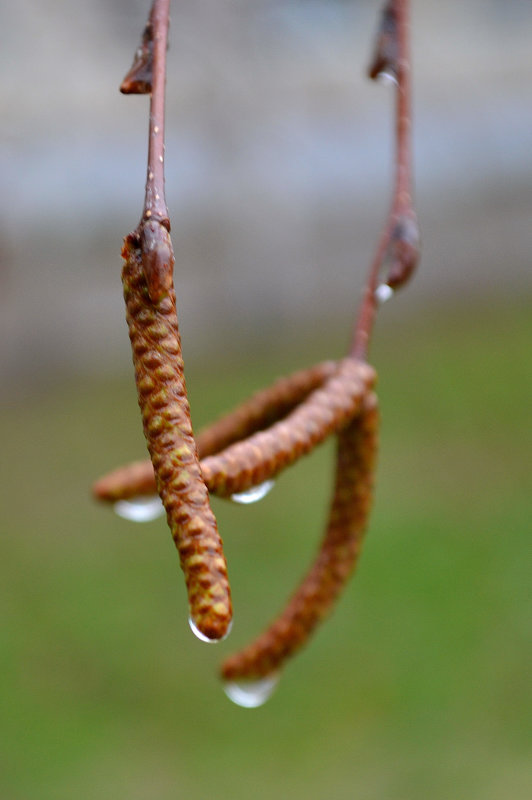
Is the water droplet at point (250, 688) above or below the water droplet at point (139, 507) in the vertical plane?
below

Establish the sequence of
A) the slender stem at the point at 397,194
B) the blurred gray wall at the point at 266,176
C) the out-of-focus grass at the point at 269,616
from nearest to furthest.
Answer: the slender stem at the point at 397,194, the out-of-focus grass at the point at 269,616, the blurred gray wall at the point at 266,176

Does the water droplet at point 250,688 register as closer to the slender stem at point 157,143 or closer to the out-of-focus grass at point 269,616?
the slender stem at point 157,143

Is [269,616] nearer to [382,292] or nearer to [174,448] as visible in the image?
[382,292]

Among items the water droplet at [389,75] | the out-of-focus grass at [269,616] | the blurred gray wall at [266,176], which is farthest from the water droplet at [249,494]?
the blurred gray wall at [266,176]

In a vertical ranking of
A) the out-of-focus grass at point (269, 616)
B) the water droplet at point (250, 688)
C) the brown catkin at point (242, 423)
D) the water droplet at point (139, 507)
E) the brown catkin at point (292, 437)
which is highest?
the brown catkin at point (292, 437)

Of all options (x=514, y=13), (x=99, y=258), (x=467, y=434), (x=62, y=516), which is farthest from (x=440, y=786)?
(x=514, y=13)

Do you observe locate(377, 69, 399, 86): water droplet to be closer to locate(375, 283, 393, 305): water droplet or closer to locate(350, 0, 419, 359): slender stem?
locate(350, 0, 419, 359): slender stem

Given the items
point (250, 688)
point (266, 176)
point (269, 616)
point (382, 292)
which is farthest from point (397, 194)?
point (266, 176)

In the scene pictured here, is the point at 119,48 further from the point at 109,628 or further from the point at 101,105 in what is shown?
the point at 109,628
